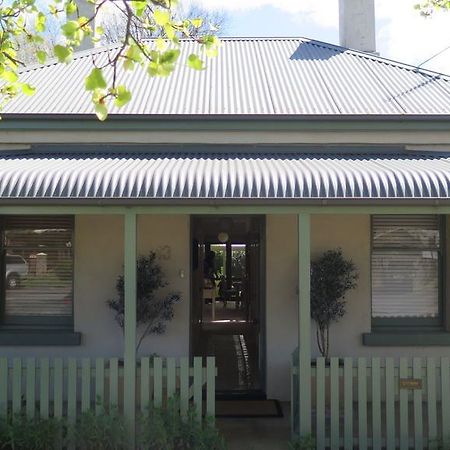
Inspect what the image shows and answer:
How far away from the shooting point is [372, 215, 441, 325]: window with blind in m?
8.02

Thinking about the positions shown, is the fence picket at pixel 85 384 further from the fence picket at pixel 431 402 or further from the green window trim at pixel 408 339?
the green window trim at pixel 408 339

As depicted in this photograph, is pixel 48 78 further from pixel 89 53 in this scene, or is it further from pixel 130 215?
pixel 130 215

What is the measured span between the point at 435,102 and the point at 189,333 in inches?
180

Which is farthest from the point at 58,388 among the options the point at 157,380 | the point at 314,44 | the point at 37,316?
the point at 314,44

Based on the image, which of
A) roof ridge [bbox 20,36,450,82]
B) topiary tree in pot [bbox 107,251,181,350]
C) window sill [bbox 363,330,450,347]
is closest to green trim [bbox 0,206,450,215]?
topiary tree in pot [bbox 107,251,181,350]

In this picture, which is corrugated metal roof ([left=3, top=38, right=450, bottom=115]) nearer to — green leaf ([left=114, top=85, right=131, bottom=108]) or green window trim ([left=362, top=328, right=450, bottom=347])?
green window trim ([left=362, top=328, right=450, bottom=347])

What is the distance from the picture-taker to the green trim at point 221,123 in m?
7.86

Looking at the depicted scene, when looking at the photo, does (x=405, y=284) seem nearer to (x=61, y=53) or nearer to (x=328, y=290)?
(x=328, y=290)

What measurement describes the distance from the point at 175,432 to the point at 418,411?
242 cm

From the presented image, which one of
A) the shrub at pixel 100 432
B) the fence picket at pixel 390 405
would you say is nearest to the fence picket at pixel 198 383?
the shrub at pixel 100 432

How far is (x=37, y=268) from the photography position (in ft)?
26.3

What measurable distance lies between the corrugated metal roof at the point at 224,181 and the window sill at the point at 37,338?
2232 mm

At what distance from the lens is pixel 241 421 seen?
7.04 m

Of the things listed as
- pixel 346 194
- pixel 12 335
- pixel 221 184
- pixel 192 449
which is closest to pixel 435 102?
pixel 346 194
